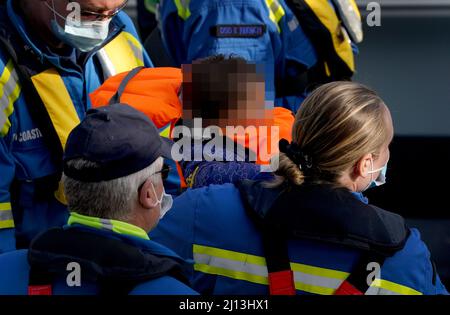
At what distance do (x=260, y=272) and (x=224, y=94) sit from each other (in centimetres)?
55

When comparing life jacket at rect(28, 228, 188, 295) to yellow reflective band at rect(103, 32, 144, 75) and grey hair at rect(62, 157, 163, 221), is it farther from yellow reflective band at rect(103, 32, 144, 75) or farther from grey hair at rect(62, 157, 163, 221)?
yellow reflective band at rect(103, 32, 144, 75)

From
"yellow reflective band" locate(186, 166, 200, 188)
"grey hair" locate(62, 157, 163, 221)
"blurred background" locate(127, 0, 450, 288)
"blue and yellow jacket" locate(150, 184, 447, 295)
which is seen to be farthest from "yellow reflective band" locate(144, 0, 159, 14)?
"grey hair" locate(62, 157, 163, 221)

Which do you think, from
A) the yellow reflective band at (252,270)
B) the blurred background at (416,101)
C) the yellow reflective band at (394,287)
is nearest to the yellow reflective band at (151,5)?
the blurred background at (416,101)

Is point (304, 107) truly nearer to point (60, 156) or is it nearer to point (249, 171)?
point (249, 171)

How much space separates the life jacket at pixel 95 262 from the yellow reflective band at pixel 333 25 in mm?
1756

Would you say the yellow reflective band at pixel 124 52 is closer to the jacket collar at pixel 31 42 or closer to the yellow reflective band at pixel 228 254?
the jacket collar at pixel 31 42

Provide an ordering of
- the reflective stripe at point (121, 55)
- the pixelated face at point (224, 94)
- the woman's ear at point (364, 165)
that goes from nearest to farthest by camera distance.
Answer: the woman's ear at point (364, 165) < the pixelated face at point (224, 94) < the reflective stripe at point (121, 55)

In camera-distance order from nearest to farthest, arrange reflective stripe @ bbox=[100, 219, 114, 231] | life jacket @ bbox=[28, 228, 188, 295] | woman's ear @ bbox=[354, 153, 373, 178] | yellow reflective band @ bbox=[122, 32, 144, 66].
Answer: life jacket @ bbox=[28, 228, 188, 295] → reflective stripe @ bbox=[100, 219, 114, 231] → woman's ear @ bbox=[354, 153, 373, 178] → yellow reflective band @ bbox=[122, 32, 144, 66]

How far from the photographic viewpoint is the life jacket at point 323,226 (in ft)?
6.16

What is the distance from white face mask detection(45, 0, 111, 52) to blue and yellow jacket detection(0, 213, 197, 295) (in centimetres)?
101

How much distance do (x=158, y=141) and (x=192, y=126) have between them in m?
0.46

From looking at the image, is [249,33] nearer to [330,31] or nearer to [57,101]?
[330,31]

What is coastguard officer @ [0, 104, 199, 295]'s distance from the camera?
66.1 inches

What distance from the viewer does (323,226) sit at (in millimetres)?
1914
